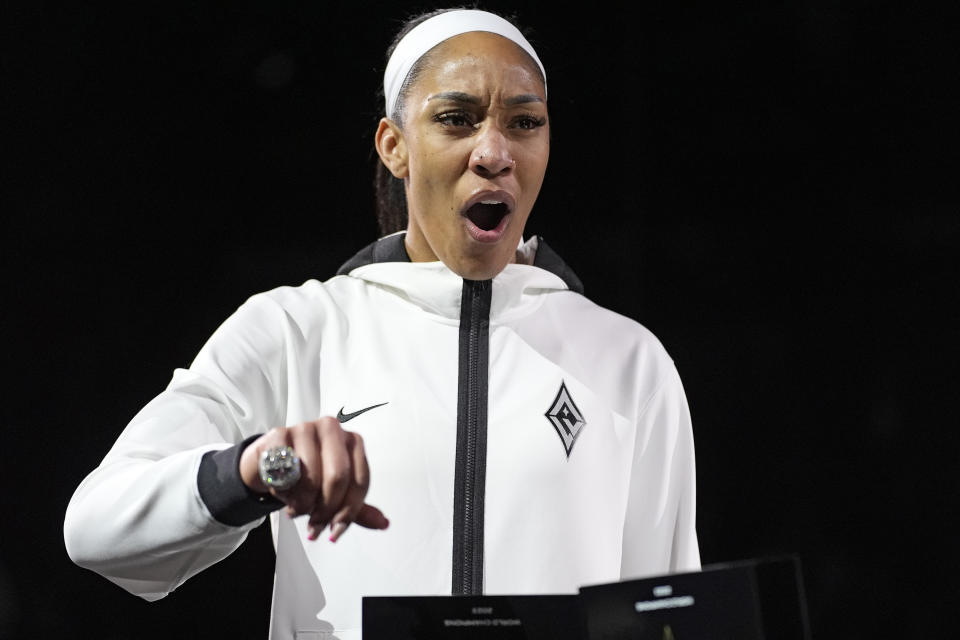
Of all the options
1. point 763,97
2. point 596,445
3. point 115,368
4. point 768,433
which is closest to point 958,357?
point 768,433

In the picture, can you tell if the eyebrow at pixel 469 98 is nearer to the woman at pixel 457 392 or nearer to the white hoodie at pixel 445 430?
the woman at pixel 457 392

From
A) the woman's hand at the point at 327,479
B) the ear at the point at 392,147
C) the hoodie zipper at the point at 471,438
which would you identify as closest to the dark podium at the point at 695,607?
the woman's hand at the point at 327,479

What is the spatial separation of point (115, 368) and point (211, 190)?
0.41 m

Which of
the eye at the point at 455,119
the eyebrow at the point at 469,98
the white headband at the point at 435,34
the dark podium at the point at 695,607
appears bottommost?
the dark podium at the point at 695,607

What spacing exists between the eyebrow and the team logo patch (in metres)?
0.39

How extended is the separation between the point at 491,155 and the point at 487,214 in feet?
0.31

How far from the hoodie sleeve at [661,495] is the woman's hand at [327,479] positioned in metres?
0.66

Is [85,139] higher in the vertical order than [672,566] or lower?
higher

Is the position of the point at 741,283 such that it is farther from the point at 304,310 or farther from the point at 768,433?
the point at 304,310

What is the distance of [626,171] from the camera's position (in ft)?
8.82

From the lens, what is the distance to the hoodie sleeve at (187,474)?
43.7 inches

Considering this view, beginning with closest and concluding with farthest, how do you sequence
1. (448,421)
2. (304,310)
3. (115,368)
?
(448,421), (304,310), (115,368)

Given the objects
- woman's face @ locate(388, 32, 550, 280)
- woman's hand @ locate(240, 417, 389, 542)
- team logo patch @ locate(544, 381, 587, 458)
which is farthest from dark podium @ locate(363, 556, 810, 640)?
woman's face @ locate(388, 32, 550, 280)

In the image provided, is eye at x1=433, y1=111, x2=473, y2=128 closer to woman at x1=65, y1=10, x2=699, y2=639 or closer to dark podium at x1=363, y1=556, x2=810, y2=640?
woman at x1=65, y1=10, x2=699, y2=639
